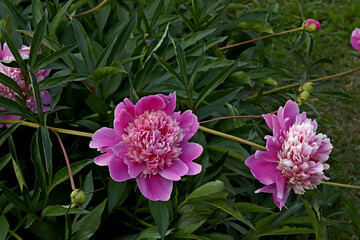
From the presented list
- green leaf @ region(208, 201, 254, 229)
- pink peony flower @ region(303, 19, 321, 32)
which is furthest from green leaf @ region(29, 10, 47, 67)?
pink peony flower @ region(303, 19, 321, 32)

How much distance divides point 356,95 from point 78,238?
1.98 m

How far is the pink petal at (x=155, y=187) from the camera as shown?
35.9 inches

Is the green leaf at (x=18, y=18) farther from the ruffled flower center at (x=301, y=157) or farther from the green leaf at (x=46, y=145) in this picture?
the ruffled flower center at (x=301, y=157)

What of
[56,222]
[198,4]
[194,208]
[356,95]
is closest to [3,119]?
[56,222]

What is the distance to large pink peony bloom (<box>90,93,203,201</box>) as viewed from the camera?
2.92 ft

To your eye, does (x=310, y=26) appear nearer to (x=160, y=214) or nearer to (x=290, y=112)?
(x=290, y=112)

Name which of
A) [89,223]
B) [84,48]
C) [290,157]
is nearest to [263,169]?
[290,157]

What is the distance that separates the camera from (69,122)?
1280 millimetres

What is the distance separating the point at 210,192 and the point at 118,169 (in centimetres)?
23

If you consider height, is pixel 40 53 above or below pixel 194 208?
above

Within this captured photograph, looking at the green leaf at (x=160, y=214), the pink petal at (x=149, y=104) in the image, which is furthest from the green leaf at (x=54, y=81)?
the green leaf at (x=160, y=214)

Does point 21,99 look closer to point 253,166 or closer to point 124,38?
point 124,38

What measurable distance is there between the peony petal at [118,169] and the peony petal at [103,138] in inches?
1.4

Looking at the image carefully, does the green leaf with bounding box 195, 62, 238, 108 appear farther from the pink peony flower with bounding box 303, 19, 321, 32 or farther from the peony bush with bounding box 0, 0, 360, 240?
the pink peony flower with bounding box 303, 19, 321, 32
